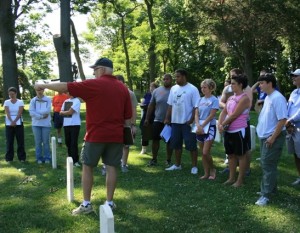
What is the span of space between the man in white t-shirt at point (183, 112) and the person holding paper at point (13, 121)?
391 cm

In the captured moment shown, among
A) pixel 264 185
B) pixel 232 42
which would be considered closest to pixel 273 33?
pixel 232 42

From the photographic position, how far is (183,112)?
825cm

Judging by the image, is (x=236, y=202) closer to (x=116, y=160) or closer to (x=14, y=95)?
(x=116, y=160)

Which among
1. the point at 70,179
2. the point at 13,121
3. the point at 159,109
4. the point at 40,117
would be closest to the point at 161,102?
the point at 159,109

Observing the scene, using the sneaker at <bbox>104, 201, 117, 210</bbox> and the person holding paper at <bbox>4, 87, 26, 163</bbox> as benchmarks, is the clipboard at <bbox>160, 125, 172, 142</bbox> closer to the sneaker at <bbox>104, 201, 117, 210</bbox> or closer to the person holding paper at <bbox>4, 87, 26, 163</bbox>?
the sneaker at <bbox>104, 201, 117, 210</bbox>

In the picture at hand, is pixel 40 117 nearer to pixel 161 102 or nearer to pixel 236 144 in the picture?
pixel 161 102

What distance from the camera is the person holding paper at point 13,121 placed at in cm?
997

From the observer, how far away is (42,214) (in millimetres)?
5895

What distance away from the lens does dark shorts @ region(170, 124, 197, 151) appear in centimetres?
829

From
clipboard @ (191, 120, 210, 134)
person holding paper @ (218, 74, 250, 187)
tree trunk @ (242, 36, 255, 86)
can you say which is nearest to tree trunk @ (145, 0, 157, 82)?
tree trunk @ (242, 36, 255, 86)

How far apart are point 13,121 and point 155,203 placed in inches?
199

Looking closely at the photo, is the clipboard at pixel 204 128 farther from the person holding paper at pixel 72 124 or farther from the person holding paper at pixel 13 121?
the person holding paper at pixel 13 121

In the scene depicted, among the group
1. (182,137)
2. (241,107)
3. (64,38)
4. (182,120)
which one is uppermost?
(64,38)

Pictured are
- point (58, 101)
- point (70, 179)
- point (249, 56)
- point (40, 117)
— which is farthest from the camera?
point (249, 56)
